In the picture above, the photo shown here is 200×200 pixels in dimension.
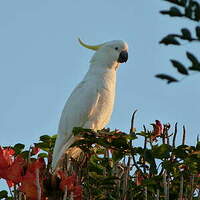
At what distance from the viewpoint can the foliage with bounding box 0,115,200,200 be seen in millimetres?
2158

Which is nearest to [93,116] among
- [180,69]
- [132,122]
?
[132,122]

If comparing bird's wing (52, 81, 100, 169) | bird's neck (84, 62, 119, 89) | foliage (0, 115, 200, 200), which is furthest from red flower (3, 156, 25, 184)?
bird's neck (84, 62, 119, 89)

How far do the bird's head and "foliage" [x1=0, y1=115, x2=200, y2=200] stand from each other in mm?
2715

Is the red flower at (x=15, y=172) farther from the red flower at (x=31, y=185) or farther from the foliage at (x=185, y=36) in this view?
the foliage at (x=185, y=36)

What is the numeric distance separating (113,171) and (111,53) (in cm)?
→ 318

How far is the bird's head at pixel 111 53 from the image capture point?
5868 millimetres

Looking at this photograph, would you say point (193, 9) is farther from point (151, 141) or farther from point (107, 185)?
point (151, 141)

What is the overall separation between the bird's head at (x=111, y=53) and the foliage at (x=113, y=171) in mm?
2715

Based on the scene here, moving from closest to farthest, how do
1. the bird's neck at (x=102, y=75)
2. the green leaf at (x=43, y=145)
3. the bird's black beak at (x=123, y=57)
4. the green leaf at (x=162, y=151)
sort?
the green leaf at (x=162, y=151) < the green leaf at (x=43, y=145) < the bird's neck at (x=102, y=75) < the bird's black beak at (x=123, y=57)

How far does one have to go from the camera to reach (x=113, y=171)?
3.01m

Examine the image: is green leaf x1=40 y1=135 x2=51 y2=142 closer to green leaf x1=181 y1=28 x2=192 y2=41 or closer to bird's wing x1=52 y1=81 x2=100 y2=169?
bird's wing x1=52 y1=81 x2=100 y2=169

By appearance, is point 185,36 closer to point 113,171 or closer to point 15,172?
point 15,172

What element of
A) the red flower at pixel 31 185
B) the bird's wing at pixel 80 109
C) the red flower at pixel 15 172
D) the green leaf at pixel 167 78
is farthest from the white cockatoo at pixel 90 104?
the green leaf at pixel 167 78

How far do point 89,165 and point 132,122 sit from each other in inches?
18.3
